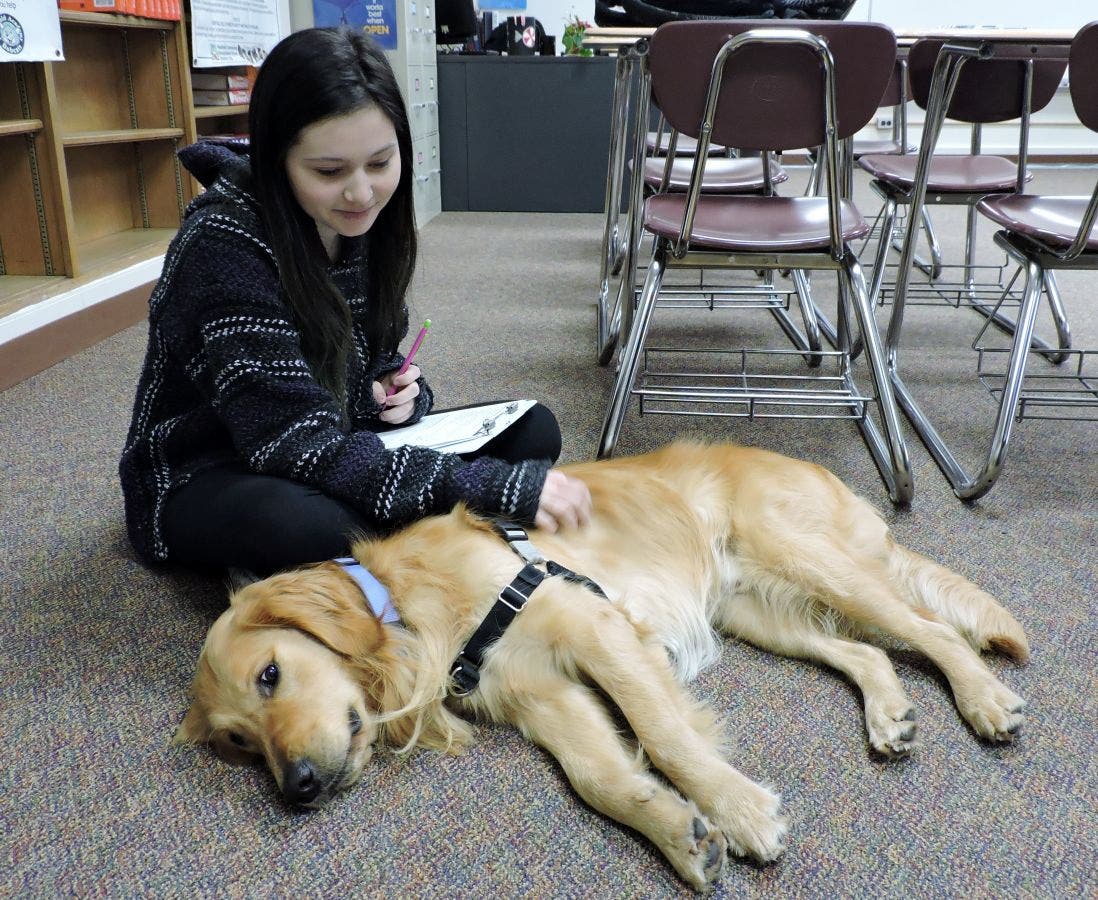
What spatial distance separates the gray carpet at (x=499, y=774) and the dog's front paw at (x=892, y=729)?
0.02 m

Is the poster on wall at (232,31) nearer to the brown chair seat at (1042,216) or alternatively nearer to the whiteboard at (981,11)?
the brown chair seat at (1042,216)

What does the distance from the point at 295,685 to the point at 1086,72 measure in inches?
74.6

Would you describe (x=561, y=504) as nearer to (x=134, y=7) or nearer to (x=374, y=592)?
(x=374, y=592)

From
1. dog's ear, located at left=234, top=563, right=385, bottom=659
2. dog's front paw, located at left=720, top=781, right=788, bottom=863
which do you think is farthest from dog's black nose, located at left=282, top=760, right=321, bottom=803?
dog's front paw, located at left=720, top=781, right=788, bottom=863

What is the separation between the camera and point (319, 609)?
3.83 ft

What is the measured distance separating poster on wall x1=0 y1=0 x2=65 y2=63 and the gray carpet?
1327 millimetres

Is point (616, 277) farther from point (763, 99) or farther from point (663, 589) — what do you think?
point (663, 589)

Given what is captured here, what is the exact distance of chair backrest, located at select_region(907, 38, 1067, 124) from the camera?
116 inches

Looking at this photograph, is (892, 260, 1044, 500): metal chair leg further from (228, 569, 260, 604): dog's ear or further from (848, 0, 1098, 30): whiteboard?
A: (848, 0, 1098, 30): whiteboard

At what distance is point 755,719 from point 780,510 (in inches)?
15.2

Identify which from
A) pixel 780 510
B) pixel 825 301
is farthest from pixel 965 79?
pixel 780 510

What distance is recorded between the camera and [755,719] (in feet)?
4.20

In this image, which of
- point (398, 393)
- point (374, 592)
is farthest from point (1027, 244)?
point (374, 592)

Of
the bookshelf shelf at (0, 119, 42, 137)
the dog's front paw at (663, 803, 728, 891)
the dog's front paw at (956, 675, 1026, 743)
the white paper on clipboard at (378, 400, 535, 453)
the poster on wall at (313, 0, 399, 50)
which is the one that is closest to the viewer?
the dog's front paw at (663, 803, 728, 891)
